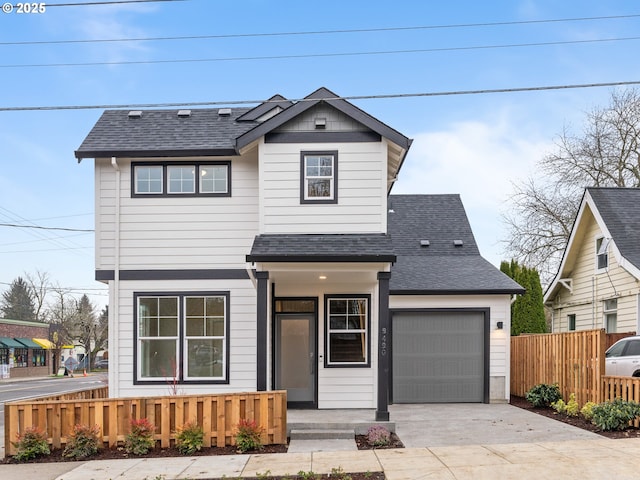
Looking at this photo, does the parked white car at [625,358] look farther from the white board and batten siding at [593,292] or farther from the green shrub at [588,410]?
the green shrub at [588,410]

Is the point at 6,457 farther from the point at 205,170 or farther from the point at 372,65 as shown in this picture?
the point at 372,65

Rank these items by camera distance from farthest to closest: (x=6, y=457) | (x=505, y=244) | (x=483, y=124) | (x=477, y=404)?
(x=505, y=244) → (x=483, y=124) → (x=477, y=404) → (x=6, y=457)

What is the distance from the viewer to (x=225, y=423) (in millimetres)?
9867

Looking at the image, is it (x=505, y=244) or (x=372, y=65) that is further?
(x=505, y=244)

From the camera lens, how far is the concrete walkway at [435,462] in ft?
25.2

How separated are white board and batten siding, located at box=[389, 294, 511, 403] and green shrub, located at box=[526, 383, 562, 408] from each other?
1.01 meters

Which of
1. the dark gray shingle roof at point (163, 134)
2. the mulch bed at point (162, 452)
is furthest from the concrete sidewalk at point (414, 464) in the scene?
the dark gray shingle roof at point (163, 134)

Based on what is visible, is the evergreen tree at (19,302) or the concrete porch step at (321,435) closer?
the concrete porch step at (321,435)

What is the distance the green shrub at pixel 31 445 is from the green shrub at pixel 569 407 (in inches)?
371

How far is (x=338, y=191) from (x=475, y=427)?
502 centimetres

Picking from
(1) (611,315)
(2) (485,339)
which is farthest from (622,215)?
(2) (485,339)

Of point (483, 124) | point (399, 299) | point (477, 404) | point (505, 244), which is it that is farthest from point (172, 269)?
point (505, 244)

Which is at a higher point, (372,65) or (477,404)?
(372,65)

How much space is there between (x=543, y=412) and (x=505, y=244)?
1683 centimetres
